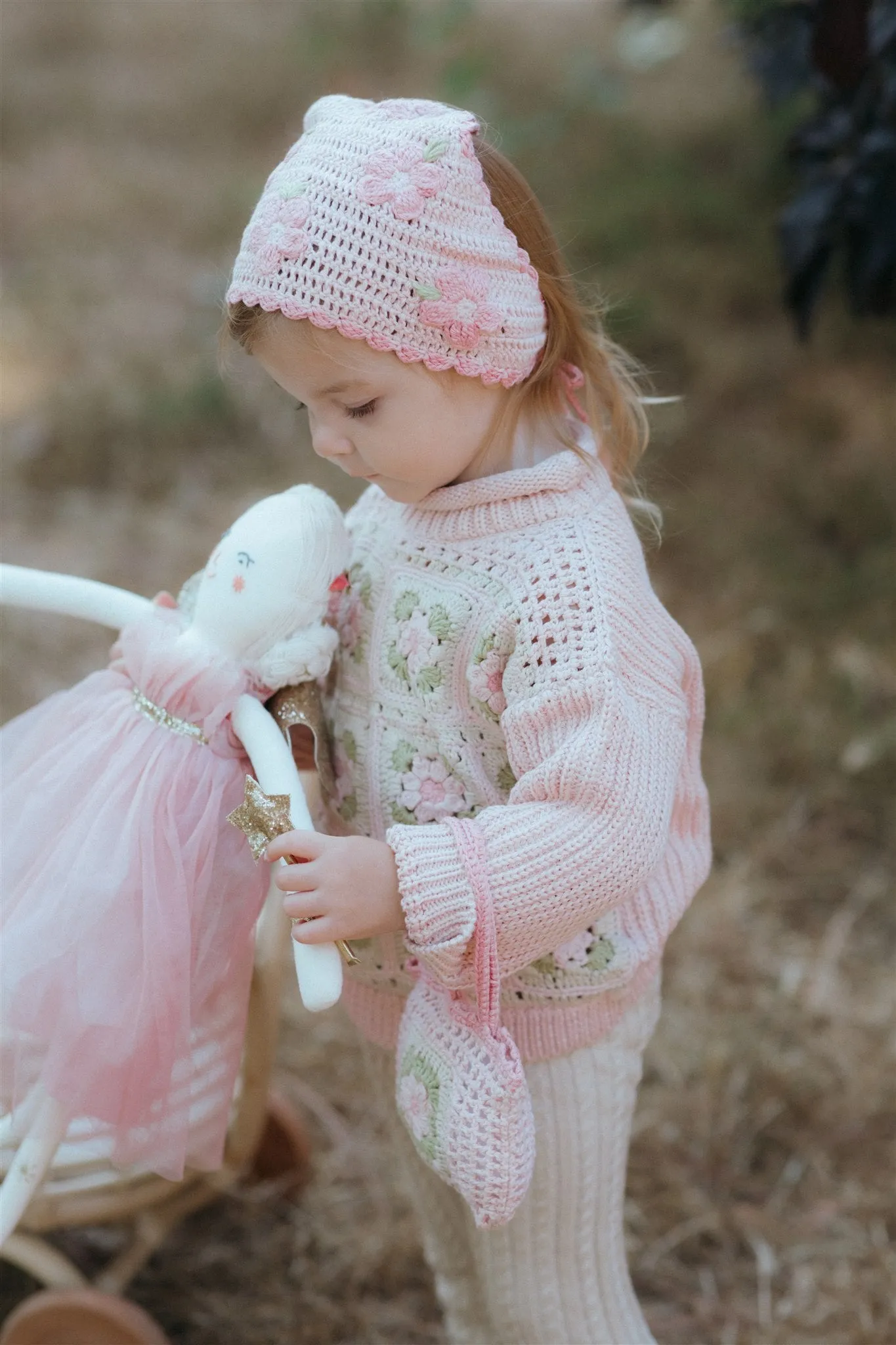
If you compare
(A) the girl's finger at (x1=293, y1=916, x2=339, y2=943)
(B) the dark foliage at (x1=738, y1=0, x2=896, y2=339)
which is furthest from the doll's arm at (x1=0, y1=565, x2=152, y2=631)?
(B) the dark foliage at (x1=738, y1=0, x2=896, y2=339)

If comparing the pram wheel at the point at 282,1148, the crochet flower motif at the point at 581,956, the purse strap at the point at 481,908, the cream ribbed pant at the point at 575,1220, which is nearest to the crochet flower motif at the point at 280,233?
the purse strap at the point at 481,908

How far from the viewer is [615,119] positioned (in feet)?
14.9

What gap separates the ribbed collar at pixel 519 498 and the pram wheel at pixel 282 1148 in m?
0.93

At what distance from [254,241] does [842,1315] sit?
52.2 inches

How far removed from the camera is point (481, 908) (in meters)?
0.98

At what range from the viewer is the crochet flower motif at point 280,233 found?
3.28 ft

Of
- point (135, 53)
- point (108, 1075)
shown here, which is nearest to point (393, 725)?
point (108, 1075)

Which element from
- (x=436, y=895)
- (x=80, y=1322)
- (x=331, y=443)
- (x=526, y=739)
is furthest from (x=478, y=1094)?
(x=80, y=1322)

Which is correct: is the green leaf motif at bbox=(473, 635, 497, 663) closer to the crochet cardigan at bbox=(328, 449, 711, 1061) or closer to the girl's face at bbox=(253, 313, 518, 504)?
the crochet cardigan at bbox=(328, 449, 711, 1061)

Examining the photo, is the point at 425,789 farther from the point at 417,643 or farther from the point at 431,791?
the point at 417,643

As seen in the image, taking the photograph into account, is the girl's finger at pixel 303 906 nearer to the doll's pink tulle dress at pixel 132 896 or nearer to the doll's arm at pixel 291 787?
the doll's arm at pixel 291 787

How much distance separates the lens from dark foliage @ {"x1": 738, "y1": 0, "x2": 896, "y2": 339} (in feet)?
6.07

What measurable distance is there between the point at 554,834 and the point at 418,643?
22cm

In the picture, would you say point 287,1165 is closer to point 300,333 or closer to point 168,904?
point 168,904
